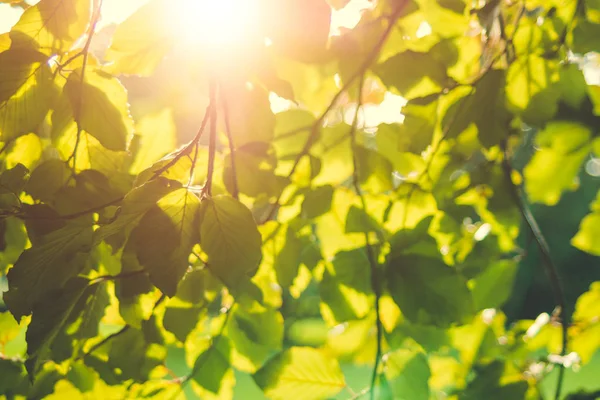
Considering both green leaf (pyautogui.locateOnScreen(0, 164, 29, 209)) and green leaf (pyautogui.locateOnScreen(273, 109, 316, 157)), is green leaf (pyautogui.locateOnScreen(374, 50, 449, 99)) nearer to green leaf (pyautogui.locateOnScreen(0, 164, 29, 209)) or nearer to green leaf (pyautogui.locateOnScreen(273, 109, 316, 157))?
green leaf (pyautogui.locateOnScreen(273, 109, 316, 157))

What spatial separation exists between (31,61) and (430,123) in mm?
753

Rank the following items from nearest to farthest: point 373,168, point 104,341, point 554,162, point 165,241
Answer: point 165,241
point 104,341
point 373,168
point 554,162

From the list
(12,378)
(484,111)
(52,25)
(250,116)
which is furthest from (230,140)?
(12,378)

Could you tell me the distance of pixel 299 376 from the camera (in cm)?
85

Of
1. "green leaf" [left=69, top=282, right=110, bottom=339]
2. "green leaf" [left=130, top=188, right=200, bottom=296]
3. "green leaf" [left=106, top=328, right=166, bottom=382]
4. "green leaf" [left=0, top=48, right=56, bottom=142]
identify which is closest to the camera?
"green leaf" [left=130, top=188, right=200, bottom=296]

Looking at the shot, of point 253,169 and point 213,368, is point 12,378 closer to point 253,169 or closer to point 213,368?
point 213,368

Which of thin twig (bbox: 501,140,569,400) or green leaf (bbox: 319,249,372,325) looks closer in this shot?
green leaf (bbox: 319,249,372,325)

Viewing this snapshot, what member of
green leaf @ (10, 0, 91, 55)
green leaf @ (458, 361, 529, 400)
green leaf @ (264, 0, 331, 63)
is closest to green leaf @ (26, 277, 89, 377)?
green leaf @ (10, 0, 91, 55)

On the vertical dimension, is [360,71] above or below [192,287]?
above

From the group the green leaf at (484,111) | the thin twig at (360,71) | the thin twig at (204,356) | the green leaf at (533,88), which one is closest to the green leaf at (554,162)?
the green leaf at (533,88)

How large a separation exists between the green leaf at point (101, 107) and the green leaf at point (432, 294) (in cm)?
52

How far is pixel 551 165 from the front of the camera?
3.86 feet

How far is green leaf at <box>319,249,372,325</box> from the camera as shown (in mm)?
870

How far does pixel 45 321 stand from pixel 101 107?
12.0 inches
